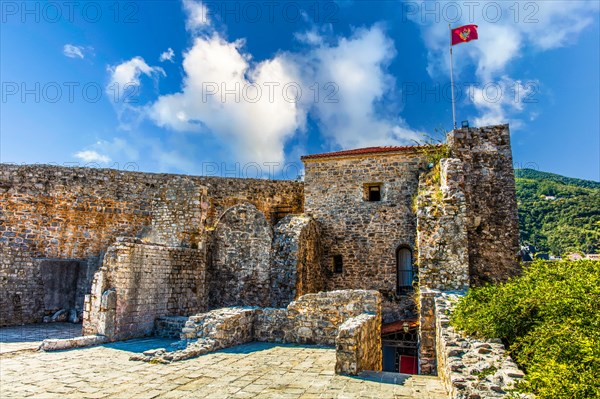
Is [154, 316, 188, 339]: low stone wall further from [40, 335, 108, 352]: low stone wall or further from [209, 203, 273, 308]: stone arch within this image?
[209, 203, 273, 308]: stone arch

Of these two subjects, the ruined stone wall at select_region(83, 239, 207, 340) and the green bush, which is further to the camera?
the ruined stone wall at select_region(83, 239, 207, 340)

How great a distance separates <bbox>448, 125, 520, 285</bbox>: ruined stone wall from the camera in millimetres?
12461

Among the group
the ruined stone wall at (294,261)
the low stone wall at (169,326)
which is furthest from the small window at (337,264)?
the low stone wall at (169,326)

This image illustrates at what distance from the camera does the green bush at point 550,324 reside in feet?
12.4

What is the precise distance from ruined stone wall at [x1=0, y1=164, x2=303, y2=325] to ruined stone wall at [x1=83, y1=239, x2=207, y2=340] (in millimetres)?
1562

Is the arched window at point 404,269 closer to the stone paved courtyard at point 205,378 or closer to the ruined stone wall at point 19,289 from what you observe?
the stone paved courtyard at point 205,378

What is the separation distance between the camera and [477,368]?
488cm

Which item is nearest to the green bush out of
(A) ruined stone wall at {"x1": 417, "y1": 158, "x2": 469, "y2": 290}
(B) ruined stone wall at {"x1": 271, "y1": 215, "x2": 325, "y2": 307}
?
(A) ruined stone wall at {"x1": 417, "y1": 158, "x2": 469, "y2": 290}

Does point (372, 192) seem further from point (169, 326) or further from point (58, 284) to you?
point (58, 284)

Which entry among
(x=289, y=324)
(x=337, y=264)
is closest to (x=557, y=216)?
(x=337, y=264)

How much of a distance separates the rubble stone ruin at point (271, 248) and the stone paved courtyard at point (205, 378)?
0.79 meters

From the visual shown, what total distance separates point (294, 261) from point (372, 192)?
16.4 feet

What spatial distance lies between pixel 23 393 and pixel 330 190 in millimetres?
13227

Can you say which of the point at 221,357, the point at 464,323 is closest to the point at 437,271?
the point at 464,323
